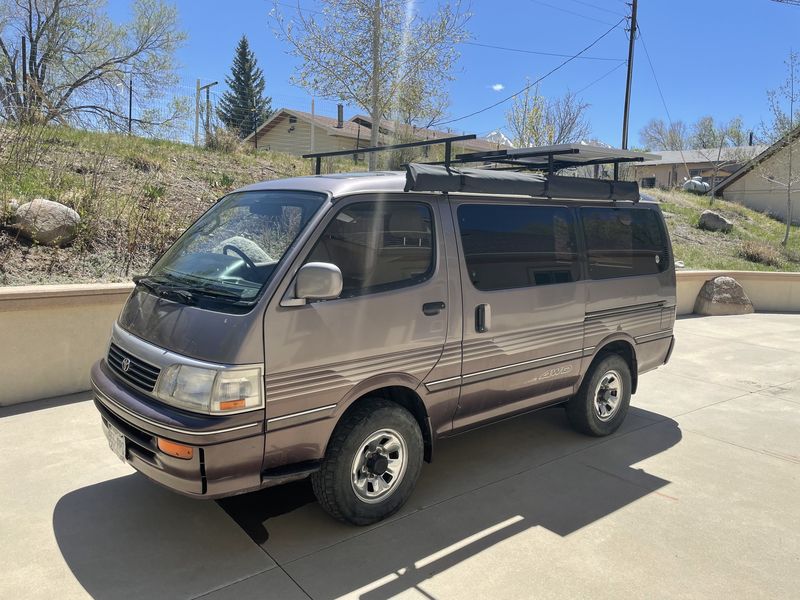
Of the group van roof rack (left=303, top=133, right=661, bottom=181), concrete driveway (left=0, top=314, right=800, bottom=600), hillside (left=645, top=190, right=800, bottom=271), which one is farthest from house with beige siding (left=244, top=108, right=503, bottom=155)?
concrete driveway (left=0, top=314, right=800, bottom=600)

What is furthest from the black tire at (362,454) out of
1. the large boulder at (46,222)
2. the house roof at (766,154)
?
the house roof at (766,154)

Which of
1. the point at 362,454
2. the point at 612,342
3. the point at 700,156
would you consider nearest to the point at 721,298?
the point at 612,342

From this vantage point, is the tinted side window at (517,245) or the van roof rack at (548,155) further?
the van roof rack at (548,155)

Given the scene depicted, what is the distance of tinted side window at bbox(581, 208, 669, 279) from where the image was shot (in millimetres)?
4891

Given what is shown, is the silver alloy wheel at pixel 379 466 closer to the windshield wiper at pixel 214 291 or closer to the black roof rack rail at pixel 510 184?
the windshield wiper at pixel 214 291

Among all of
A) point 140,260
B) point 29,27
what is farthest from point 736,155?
point 140,260

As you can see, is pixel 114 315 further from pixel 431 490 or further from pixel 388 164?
pixel 388 164

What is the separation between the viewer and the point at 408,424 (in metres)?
3.65

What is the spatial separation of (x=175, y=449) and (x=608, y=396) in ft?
12.2

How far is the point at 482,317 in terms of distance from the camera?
3.96 meters

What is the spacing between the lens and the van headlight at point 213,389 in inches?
115

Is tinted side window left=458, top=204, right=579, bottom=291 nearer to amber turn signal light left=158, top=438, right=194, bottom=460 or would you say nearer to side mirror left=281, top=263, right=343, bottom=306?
side mirror left=281, top=263, right=343, bottom=306

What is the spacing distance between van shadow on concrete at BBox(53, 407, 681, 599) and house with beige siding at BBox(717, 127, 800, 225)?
Answer: 2021 centimetres

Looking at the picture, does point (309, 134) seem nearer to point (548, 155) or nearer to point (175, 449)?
point (548, 155)
